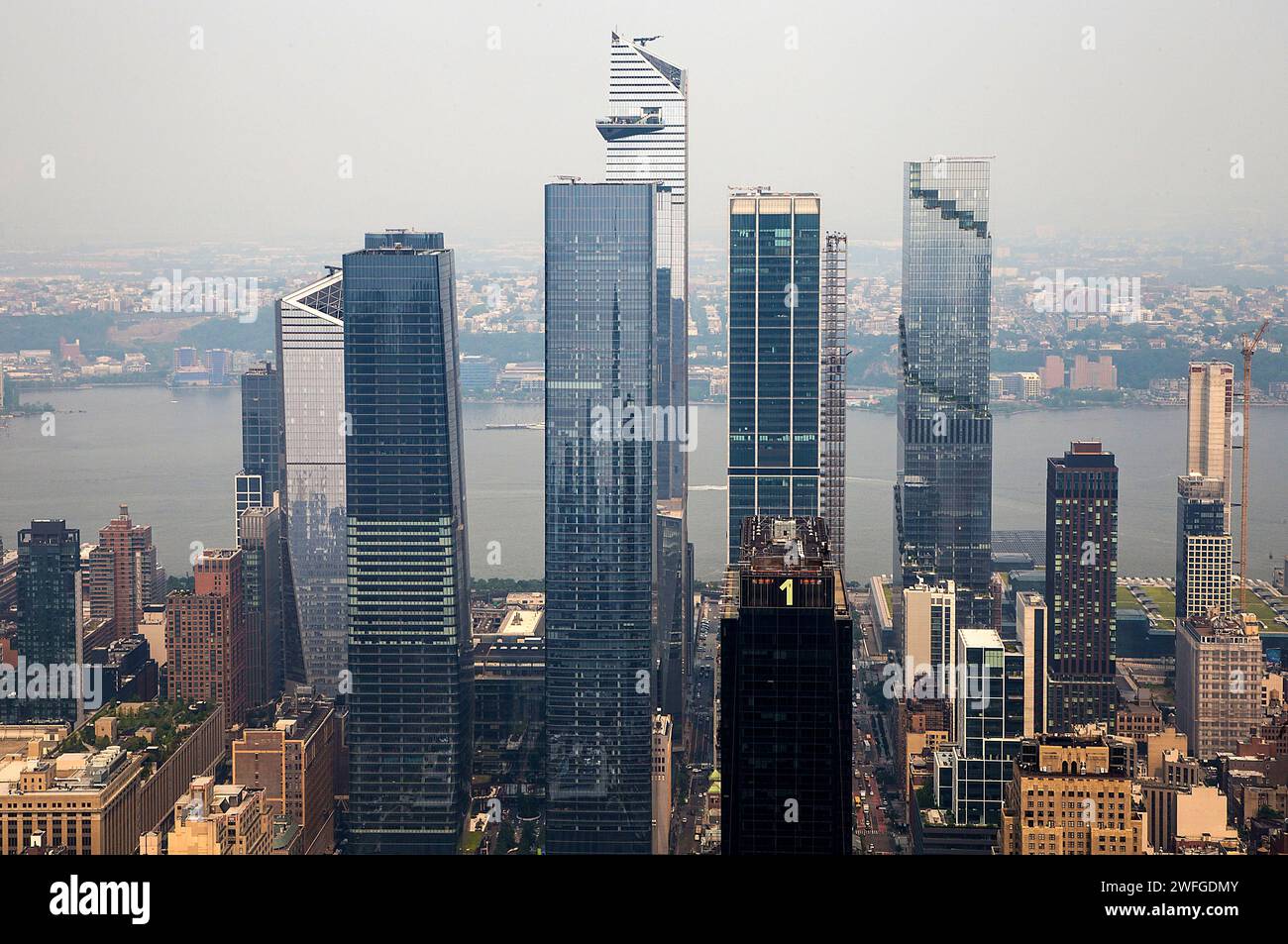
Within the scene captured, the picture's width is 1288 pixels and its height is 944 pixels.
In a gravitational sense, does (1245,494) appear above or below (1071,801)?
above

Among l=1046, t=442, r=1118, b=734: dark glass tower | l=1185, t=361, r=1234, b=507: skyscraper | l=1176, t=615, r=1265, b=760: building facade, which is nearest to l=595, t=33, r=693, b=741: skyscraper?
l=1046, t=442, r=1118, b=734: dark glass tower

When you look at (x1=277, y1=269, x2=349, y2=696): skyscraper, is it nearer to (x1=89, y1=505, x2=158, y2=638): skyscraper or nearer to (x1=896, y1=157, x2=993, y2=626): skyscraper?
(x1=89, y1=505, x2=158, y2=638): skyscraper

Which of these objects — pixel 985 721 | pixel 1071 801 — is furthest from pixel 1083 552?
pixel 1071 801

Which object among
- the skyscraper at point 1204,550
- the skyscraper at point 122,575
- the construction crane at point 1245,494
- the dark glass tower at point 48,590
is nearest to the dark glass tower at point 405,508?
the skyscraper at point 122,575

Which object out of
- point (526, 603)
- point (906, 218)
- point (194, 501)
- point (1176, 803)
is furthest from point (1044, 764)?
point (906, 218)

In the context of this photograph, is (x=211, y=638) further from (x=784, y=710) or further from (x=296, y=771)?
(x=784, y=710)

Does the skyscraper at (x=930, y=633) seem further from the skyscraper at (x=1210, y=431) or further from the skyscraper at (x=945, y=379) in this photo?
the skyscraper at (x=1210, y=431)
